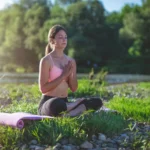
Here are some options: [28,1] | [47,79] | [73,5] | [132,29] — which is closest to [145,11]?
[132,29]

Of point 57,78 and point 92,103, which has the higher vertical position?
point 57,78

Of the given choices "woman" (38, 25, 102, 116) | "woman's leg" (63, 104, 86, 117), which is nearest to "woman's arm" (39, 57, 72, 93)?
"woman" (38, 25, 102, 116)

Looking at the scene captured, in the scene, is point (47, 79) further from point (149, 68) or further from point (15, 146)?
point (149, 68)

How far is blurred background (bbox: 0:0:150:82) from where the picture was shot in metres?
33.2

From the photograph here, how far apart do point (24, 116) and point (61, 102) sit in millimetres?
614

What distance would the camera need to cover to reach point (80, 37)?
108ft

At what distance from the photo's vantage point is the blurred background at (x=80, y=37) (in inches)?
1307

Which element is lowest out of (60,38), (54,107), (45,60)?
(54,107)

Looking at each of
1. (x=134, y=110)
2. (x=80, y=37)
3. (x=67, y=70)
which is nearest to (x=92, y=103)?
(x=67, y=70)

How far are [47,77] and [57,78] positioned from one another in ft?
0.47

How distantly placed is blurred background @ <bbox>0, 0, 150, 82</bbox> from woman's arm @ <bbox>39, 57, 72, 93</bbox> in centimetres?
2666

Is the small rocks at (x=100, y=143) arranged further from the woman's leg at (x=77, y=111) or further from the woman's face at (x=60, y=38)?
the woman's face at (x=60, y=38)

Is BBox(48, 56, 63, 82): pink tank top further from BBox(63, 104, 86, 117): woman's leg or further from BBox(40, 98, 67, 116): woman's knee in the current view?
BBox(63, 104, 86, 117): woman's leg

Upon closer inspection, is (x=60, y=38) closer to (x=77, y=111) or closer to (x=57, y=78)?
(x=57, y=78)
